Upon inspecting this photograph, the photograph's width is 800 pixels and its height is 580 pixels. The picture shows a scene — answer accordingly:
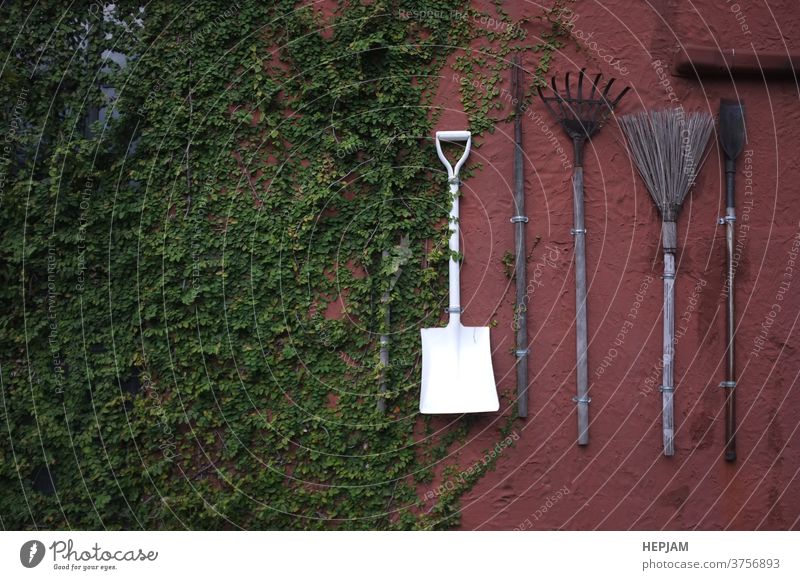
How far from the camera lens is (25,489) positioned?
346 cm

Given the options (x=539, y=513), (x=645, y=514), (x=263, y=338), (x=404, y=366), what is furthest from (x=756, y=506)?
(x=263, y=338)

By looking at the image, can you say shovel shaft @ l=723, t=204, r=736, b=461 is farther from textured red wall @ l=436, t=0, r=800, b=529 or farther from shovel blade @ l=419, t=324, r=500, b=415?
shovel blade @ l=419, t=324, r=500, b=415

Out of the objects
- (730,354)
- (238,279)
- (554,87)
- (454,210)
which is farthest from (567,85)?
(238,279)

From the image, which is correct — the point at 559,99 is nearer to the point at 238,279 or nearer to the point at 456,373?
the point at 456,373

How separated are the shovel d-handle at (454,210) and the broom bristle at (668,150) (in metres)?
0.87

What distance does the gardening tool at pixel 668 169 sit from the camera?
11.1 feet

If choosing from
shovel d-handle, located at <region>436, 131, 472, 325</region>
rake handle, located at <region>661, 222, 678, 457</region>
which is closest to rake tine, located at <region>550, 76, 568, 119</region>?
shovel d-handle, located at <region>436, 131, 472, 325</region>

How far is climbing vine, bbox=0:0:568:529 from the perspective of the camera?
343cm

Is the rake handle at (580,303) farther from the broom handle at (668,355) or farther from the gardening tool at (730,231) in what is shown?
the gardening tool at (730,231)

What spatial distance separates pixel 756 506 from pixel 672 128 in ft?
6.62

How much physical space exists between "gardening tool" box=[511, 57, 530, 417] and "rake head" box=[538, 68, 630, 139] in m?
0.15

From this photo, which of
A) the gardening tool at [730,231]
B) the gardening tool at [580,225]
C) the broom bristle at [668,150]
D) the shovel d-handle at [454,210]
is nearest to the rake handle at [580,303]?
the gardening tool at [580,225]

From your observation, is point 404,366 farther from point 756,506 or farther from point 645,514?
point 756,506

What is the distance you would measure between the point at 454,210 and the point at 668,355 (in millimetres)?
1331
